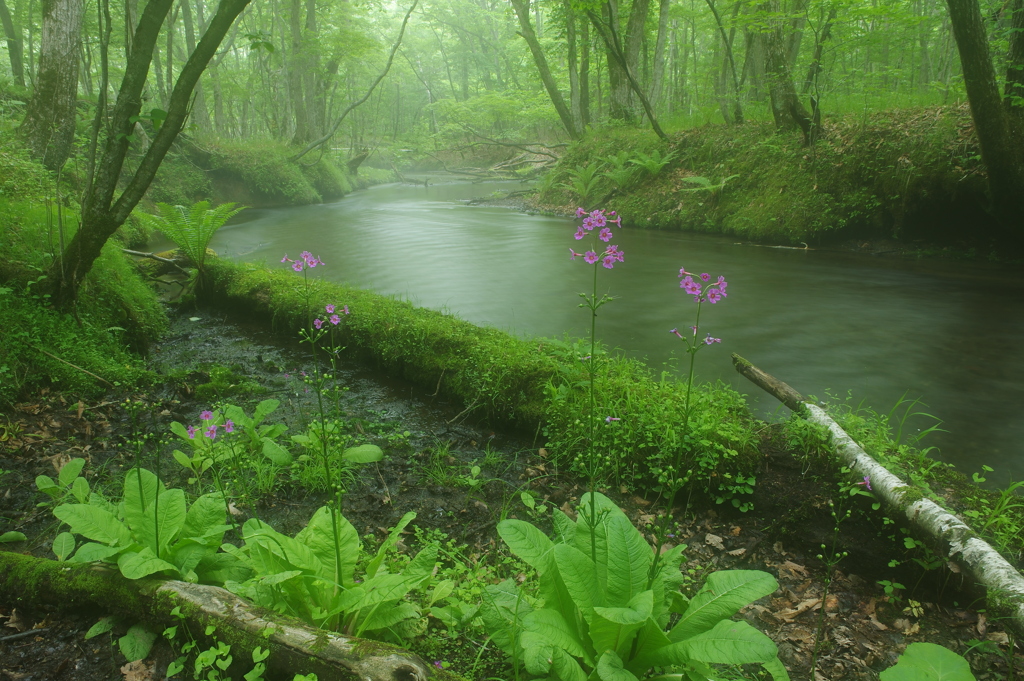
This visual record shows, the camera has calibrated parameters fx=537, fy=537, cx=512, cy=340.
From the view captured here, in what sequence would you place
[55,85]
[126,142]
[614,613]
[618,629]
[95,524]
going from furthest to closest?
[55,85] → [126,142] → [95,524] → [618,629] → [614,613]

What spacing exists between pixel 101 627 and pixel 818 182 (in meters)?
11.1

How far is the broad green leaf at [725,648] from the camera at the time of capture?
5.06ft

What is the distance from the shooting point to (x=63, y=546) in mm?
2209

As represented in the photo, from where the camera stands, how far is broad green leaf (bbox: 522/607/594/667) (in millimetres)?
1674

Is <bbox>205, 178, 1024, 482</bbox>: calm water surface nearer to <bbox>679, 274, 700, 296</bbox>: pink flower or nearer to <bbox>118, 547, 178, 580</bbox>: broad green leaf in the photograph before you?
<bbox>679, 274, 700, 296</bbox>: pink flower

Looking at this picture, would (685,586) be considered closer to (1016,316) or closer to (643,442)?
(643,442)

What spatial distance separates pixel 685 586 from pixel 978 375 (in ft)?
13.6

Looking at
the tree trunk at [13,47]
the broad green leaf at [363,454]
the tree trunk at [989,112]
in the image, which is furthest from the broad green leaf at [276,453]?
the tree trunk at [13,47]

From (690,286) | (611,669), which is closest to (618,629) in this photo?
(611,669)

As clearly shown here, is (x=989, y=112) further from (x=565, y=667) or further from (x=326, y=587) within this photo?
(x=326, y=587)

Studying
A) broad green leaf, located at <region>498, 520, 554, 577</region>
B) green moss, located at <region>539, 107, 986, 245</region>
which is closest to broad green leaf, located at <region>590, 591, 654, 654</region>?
broad green leaf, located at <region>498, 520, 554, 577</region>

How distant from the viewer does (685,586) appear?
8.34ft

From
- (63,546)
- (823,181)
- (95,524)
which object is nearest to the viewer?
(95,524)

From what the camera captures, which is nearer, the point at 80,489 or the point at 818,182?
the point at 80,489
